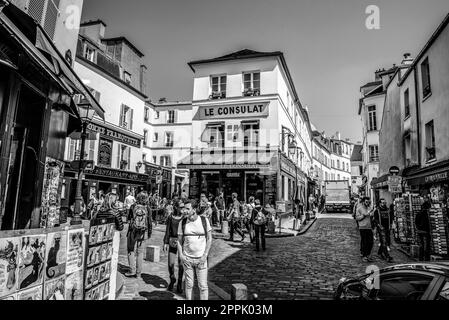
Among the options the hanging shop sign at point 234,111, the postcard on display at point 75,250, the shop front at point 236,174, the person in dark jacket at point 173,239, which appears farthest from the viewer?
the hanging shop sign at point 234,111

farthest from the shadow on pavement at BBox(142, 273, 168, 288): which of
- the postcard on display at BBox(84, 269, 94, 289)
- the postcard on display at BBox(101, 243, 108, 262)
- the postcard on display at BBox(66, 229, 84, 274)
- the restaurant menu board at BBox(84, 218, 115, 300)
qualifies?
the postcard on display at BBox(66, 229, 84, 274)

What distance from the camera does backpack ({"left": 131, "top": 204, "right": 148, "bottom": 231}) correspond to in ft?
22.1

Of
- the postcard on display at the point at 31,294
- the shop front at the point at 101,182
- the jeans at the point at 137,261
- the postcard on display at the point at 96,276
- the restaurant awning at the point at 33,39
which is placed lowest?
the jeans at the point at 137,261

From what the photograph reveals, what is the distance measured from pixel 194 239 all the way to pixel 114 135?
20180mm

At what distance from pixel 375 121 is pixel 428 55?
18007 mm

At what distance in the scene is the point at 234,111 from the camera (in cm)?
2181

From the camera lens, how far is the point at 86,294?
150 inches

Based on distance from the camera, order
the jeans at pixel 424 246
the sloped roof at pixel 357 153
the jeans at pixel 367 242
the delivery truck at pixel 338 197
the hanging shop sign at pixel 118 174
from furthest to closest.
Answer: the sloped roof at pixel 357 153 → the delivery truck at pixel 338 197 → the hanging shop sign at pixel 118 174 → the jeans at pixel 367 242 → the jeans at pixel 424 246

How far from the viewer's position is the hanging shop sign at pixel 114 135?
21.3 metres

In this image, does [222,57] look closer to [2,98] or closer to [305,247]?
[305,247]

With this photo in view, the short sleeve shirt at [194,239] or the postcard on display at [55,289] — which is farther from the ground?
the short sleeve shirt at [194,239]

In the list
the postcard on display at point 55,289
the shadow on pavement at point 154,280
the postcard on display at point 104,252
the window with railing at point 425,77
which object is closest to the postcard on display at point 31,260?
the postcard on display at point 55,289

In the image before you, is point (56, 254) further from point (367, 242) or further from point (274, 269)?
point (367, 242)

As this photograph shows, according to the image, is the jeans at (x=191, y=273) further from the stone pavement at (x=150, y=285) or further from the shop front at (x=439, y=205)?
the shop front at (x=439, y=205)
